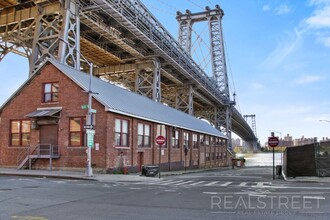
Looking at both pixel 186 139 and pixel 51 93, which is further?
pixel 186 139

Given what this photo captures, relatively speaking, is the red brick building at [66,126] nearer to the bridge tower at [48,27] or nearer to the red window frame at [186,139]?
the bridge tower at [48,27]

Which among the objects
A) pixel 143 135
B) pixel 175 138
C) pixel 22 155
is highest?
pixel 143 135

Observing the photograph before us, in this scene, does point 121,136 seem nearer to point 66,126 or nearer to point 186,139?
point 66,126

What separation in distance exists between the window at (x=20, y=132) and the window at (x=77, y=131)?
404 centimetres

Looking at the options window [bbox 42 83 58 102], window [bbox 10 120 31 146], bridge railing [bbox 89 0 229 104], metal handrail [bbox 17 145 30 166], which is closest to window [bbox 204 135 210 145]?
bridge railing [bbox 89 0 229 104]

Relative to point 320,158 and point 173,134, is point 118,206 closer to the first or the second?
point 320,158

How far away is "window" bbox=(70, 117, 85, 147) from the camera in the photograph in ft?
80.7

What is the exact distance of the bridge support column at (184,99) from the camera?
67938 mm

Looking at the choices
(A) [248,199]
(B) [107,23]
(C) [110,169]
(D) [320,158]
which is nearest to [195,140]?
(B) [107,23]

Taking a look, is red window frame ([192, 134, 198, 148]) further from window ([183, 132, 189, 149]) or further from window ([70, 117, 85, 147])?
window ([70, 117, 85, 147])

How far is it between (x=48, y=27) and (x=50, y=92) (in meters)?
7.01

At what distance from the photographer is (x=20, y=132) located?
89.2ft

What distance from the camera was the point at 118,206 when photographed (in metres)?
10.5

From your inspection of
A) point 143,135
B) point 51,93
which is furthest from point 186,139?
point 51,93
